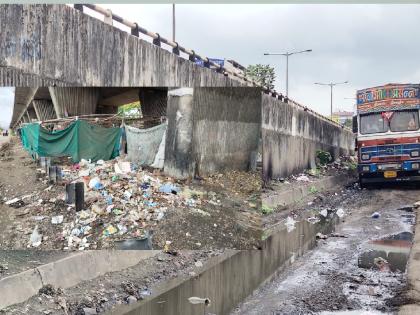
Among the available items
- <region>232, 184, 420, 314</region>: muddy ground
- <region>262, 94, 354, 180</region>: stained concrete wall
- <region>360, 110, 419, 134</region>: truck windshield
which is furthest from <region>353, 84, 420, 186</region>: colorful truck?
<region>232, 184, 420, 314</region>: muddy ground

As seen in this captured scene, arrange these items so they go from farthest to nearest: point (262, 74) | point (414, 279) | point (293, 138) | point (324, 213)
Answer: point (293, 138), point (324, 213), point (414, 279), point (262, 74)

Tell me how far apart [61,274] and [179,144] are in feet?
7.16

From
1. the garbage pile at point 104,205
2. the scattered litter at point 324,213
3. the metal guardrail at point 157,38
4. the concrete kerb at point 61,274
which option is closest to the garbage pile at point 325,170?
the scattered litter at point 324,213

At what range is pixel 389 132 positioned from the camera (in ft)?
33.1

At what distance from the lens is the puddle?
5.33 m

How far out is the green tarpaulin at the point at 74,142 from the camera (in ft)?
7.43

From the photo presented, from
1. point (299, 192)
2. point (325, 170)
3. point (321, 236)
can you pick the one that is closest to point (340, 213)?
point (299, 192)

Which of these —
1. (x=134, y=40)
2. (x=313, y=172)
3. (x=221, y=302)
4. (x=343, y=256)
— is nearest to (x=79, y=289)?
(x=221, y=302)

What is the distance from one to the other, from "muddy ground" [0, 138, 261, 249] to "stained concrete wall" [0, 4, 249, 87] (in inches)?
15.8

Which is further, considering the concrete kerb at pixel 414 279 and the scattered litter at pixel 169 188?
the concrete kerb at pixel 414 279

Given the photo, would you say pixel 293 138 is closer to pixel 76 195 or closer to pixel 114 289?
pixel 114 289

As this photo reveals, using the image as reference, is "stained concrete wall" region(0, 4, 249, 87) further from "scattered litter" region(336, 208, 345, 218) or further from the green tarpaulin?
"scattered litter" region(336, 208, 345, 218)

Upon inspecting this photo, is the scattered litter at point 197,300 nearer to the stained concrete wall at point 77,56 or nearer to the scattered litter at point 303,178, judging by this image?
the stained concrete wall at point 77,56

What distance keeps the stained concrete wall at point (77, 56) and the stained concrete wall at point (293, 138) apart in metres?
2.47
